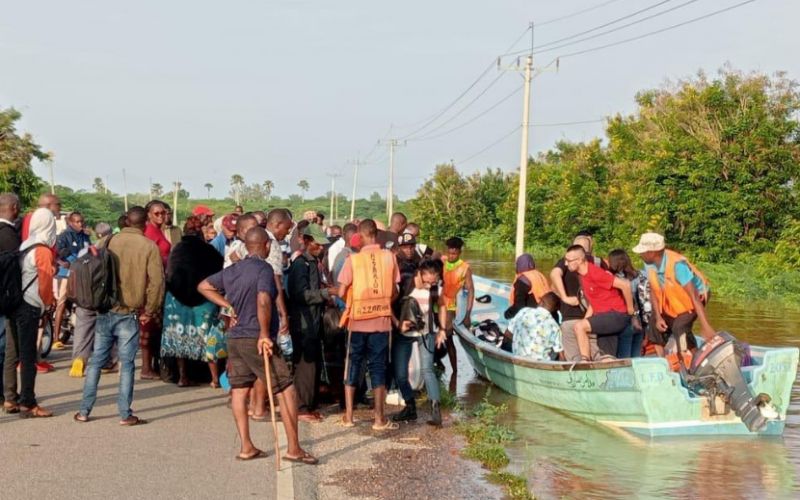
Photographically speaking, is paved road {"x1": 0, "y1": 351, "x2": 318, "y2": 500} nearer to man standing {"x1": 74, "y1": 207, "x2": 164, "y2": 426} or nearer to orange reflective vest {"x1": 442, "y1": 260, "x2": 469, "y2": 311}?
man standing {"x1": 74, "y1": 207, "x2": 164, "y2": 426}

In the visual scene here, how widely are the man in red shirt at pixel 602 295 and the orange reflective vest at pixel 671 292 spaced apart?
31 cm

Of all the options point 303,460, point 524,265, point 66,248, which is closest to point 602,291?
point 524,265

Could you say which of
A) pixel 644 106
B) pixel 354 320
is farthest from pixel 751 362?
pixel 644 106

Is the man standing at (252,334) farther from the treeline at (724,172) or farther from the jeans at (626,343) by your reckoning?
the treeline at (724,172)

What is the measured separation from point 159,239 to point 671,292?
228 inches

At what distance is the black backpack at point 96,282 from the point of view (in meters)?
8.34

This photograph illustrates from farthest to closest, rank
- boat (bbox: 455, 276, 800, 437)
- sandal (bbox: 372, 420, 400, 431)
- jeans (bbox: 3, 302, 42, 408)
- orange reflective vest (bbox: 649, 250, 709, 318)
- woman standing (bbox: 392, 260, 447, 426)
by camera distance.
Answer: orange reflective vest (bbox: 649, 250, 709, 318), boat (bbox: 455, 276, 800, 437), woman standing (bbox: 392, 260, 447, 426), sandal (bbox: 372, 420, 400, 431), jeans (bbox: 3, 302, 42, 408)

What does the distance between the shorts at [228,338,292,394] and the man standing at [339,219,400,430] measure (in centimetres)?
155

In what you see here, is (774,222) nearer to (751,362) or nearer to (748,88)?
(748,88)

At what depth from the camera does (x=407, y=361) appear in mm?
9227

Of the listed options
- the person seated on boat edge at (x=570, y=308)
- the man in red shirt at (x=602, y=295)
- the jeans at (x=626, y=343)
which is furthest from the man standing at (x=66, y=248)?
the jeans at (x=626, y=343)

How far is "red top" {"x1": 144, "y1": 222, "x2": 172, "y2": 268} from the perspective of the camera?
1067 centimetres

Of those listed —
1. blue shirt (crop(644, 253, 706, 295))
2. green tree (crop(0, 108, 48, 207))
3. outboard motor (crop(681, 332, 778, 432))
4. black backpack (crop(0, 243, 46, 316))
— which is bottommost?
outboard motor (crop(681, 332, 778, 432))

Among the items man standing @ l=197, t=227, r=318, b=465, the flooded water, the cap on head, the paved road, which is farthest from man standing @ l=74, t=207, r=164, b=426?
the cap on head
